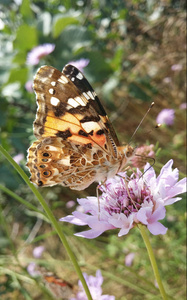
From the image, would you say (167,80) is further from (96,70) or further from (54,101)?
(54,101)

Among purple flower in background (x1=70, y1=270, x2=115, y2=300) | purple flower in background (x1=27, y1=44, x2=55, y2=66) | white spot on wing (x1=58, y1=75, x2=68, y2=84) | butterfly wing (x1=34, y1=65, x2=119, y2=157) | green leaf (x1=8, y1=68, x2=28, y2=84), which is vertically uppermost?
purple flower in background (x1=27, y1=44, x2=55, y2=66)

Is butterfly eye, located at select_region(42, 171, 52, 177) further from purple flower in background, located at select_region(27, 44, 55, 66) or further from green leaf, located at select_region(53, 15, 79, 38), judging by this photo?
green leaf, located at select_region(53, 15, 79, 38)

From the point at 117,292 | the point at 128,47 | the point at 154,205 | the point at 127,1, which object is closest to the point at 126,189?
the point at 154,205

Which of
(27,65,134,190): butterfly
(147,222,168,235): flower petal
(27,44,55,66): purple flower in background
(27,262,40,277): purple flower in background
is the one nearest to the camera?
(147,222,168,235): flower petal

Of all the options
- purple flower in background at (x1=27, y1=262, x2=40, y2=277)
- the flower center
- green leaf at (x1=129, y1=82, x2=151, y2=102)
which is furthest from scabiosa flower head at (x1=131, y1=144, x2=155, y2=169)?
green leaf at (x1=129, y1=82, x2=151, y2=102)

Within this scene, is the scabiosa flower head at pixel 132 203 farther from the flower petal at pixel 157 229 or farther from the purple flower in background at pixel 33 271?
the purple flower in background at pixel 33 271

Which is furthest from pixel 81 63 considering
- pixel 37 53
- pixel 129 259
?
pixel 129 259
